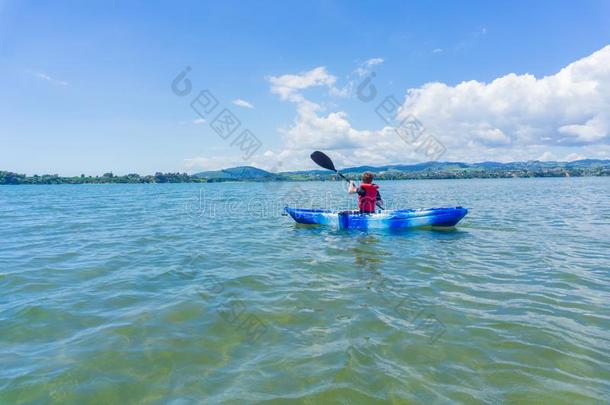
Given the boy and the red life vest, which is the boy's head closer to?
the boy

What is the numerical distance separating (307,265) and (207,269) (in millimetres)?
3120

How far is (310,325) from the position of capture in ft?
21.4

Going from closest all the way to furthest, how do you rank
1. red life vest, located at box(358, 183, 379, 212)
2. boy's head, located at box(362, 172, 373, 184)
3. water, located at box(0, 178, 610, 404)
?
water, located at box(0, 178, 610, 404) → boy's head, located at box(362, 172, 373, 184) → red life vest, located at box(358, 183, 379, 212)

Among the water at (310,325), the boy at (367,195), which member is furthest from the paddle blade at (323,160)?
the water at (310,325)

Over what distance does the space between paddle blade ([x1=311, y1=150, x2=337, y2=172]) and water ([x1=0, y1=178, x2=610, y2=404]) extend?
24.0ft

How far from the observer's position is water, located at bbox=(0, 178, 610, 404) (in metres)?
4.64

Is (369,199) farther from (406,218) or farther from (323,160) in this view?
(323,160)

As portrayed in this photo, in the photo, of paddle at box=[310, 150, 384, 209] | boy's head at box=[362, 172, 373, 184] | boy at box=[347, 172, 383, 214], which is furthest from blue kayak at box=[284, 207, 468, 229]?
paddle at box=[310, 150, 384, 209]

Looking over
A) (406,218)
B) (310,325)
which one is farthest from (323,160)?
(310,325)

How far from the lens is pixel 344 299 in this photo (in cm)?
788

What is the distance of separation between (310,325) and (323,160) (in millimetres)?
13838

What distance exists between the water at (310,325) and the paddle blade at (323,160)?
24.0 ft

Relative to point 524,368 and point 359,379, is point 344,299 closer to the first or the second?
point 359,379

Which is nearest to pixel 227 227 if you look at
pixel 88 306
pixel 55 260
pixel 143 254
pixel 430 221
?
pixel 143 254
